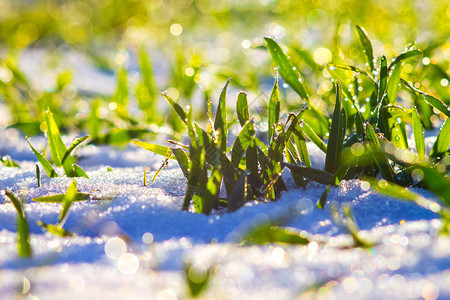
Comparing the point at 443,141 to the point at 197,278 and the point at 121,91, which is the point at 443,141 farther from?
the point at 121,91

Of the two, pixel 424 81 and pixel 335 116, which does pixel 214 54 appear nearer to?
pixel 424 81

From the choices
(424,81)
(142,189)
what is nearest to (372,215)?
(142,189)

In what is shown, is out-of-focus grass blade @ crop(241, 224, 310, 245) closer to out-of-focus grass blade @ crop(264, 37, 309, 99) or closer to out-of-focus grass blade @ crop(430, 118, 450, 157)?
out-of-focus grass blade @ crop(430, 118, 450, 157)

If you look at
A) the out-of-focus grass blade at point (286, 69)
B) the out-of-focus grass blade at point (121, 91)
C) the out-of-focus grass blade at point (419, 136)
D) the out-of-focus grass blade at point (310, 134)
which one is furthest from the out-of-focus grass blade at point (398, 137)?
the out-of-focus grass blade at point (121, 91)

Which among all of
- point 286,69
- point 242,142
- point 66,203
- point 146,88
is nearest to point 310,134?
point 242,142

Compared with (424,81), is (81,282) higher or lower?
lower

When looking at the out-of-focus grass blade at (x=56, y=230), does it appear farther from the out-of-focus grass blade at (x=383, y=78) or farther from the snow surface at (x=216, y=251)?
the out-of-focus grass blade at (x=383, y=78)
